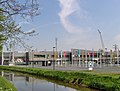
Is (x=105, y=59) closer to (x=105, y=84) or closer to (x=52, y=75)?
(x=52, y=75)

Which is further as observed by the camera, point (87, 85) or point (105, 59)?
point (105, 59)

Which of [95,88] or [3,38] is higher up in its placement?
[3,38]

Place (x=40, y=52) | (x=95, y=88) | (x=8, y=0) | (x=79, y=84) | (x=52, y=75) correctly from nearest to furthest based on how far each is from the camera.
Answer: (x=8, y=0) < (x=95, y=88) < (x=79, y=84) < (x=52, y=75) < (x=40, y=52)

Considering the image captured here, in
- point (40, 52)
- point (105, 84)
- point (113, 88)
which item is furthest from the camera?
point (40, 52)

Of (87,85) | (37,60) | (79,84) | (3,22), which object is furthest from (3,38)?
(37,60)

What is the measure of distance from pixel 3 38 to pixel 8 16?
1.09 metres

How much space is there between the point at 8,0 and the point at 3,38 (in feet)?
7.37

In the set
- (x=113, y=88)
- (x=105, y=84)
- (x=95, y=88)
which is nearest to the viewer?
(x=113, y=88)

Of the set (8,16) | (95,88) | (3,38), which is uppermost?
(8,16)

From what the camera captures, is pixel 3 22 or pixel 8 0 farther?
pixel 3 22

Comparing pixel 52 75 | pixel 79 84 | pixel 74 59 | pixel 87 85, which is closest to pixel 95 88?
pixel 87 85

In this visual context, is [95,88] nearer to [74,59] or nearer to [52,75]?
[52,75]

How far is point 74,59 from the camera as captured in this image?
443ft

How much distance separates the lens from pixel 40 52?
14300 cm
